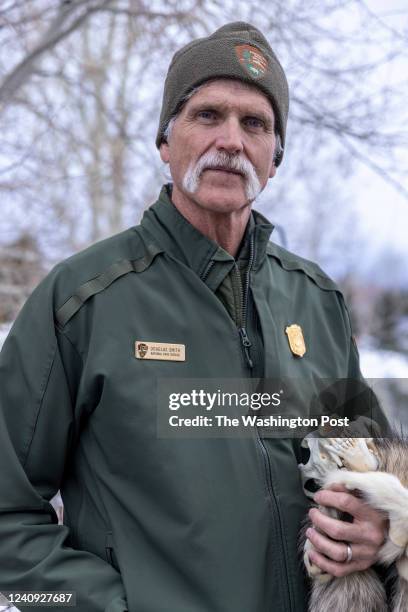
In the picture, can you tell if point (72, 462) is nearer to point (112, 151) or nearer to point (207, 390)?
point (207, 390)

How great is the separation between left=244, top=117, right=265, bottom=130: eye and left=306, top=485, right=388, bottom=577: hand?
3.99 ft

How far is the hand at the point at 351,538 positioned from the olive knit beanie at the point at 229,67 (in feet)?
4.43

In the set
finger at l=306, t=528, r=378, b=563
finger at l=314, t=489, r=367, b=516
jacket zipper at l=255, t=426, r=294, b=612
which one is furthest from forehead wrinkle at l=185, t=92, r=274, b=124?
finger at l=306, t=528, r=378, b=563

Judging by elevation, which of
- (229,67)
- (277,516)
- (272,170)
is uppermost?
(229,67)

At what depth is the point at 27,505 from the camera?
1.83 meters

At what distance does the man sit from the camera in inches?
70.4

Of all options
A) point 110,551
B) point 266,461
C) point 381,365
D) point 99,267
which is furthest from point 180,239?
point 381,365

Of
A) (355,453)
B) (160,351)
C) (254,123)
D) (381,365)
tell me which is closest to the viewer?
(355,453)

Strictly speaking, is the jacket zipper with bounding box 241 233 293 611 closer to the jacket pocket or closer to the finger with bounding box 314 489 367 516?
the finger with bounding box 314 489 367 516

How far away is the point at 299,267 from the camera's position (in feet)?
8.14

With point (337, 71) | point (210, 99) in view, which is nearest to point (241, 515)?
point (210, 99)

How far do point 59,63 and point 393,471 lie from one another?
5.71 meters

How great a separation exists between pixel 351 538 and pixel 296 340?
68 centimetres

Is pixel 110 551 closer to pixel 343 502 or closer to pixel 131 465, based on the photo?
pixel 131 465
